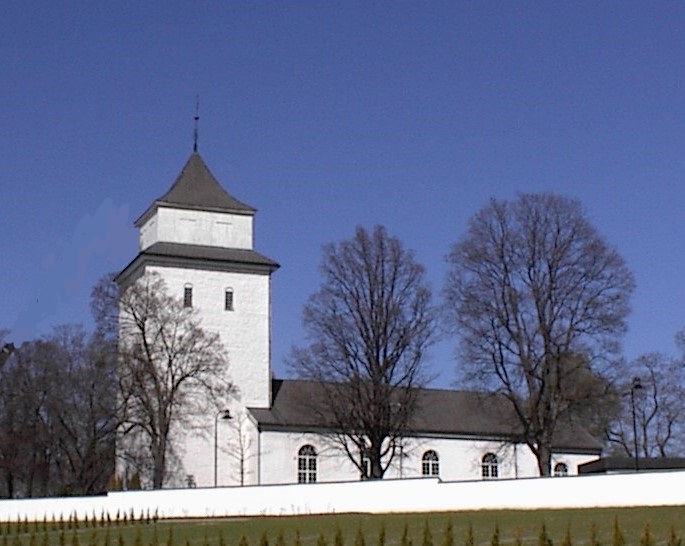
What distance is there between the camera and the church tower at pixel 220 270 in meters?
61.7

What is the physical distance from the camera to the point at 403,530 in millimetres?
23203

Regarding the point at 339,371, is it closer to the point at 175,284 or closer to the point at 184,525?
the point at 175,284

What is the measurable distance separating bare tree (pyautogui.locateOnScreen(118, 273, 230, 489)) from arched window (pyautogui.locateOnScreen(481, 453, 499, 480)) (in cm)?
1412

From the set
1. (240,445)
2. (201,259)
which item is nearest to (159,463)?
(240,445)

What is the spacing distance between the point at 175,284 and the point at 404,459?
14.2m

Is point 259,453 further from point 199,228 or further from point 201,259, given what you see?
point 199,228

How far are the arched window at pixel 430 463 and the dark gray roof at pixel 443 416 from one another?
101 cm

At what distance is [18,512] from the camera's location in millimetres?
46875

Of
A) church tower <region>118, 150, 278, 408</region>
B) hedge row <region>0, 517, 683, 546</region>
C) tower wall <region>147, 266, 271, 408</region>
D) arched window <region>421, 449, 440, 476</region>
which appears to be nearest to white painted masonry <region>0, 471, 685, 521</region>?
hedge row <region>0, 517, 683, 546</region>

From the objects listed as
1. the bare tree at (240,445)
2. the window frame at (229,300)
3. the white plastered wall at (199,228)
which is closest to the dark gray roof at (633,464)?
the bare tree at (240,445)

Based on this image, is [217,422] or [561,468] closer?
[217,422]

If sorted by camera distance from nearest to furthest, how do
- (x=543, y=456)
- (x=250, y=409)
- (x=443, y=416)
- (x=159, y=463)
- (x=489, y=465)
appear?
(x=543, y=456) → (x=159, y=463) → (x=250, y=409) → (x=489, y=465) → (x=443, y=416)

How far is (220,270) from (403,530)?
40.4m

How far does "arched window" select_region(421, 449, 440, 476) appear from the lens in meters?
63.8
